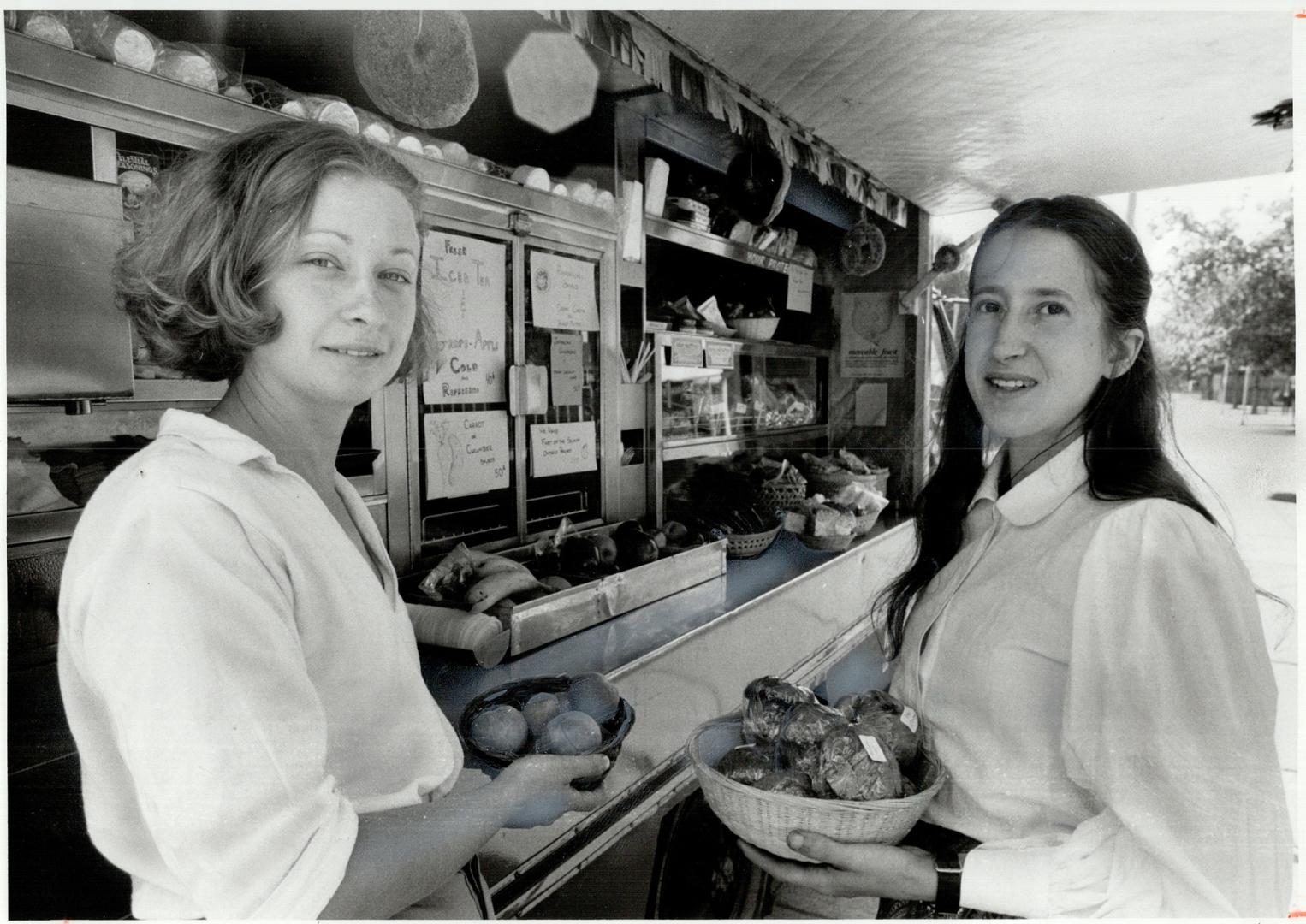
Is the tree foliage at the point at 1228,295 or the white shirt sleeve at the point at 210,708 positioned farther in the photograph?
the tree foliage at the point at 1228,295

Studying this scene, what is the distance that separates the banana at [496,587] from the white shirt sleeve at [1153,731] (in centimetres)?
92

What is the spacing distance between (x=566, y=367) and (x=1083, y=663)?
1.17m

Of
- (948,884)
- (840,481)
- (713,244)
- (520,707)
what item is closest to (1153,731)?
(948,884)

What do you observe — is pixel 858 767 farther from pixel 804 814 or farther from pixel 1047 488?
pixel 1047 488

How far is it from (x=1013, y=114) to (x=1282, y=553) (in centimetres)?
91

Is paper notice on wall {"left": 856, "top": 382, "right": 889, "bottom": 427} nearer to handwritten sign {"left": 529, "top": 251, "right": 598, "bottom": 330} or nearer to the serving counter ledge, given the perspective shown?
the serving counter ledge

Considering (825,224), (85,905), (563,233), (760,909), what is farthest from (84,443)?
(825,224)

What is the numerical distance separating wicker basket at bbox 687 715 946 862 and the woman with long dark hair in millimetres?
24

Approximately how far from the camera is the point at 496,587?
1.59 m

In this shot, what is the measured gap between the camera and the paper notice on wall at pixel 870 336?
1729mm

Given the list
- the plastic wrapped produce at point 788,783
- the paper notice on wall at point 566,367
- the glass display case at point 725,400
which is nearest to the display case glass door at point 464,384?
the paper notice on wall at point 566,367

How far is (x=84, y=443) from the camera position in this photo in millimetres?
1205

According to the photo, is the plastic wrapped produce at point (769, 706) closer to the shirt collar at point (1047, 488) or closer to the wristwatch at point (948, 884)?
the wristwatch at point (948, 884)

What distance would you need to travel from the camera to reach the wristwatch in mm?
1187
